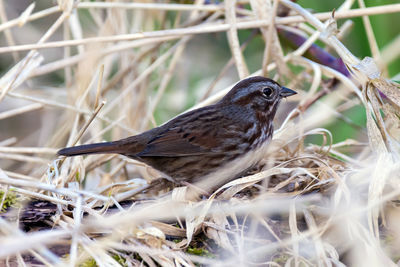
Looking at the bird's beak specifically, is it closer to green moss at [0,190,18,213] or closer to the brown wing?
the brown wing

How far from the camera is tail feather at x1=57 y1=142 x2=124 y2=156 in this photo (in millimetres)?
2510

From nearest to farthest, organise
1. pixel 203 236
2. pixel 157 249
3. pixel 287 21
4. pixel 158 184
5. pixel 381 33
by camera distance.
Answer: pixel 157 249 → pixel 203 236 → pixel 158 184 → pixel 287 21 → pixel 381 33

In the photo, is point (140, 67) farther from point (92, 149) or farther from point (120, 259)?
point (120, 259)

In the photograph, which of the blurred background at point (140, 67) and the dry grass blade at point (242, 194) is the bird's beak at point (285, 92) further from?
the blurred background at point (140, 67)

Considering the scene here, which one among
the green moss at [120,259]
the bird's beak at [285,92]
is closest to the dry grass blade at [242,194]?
the green moss at [120,259]

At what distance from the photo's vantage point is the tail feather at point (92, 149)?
251cm

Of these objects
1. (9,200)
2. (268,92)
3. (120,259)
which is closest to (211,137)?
(268,92)

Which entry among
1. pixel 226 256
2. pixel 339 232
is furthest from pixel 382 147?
pixel 226 256

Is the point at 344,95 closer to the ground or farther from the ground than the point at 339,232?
farther from the ground

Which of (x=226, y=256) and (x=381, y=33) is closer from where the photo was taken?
(x=226, y=256)

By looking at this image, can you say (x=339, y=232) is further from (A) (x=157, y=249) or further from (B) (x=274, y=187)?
(A) (x=157, y=249)

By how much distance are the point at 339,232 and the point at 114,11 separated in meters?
2.35

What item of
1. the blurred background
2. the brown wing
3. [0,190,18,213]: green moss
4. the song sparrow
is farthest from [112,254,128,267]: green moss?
the blurred background

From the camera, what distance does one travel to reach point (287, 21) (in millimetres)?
3010
